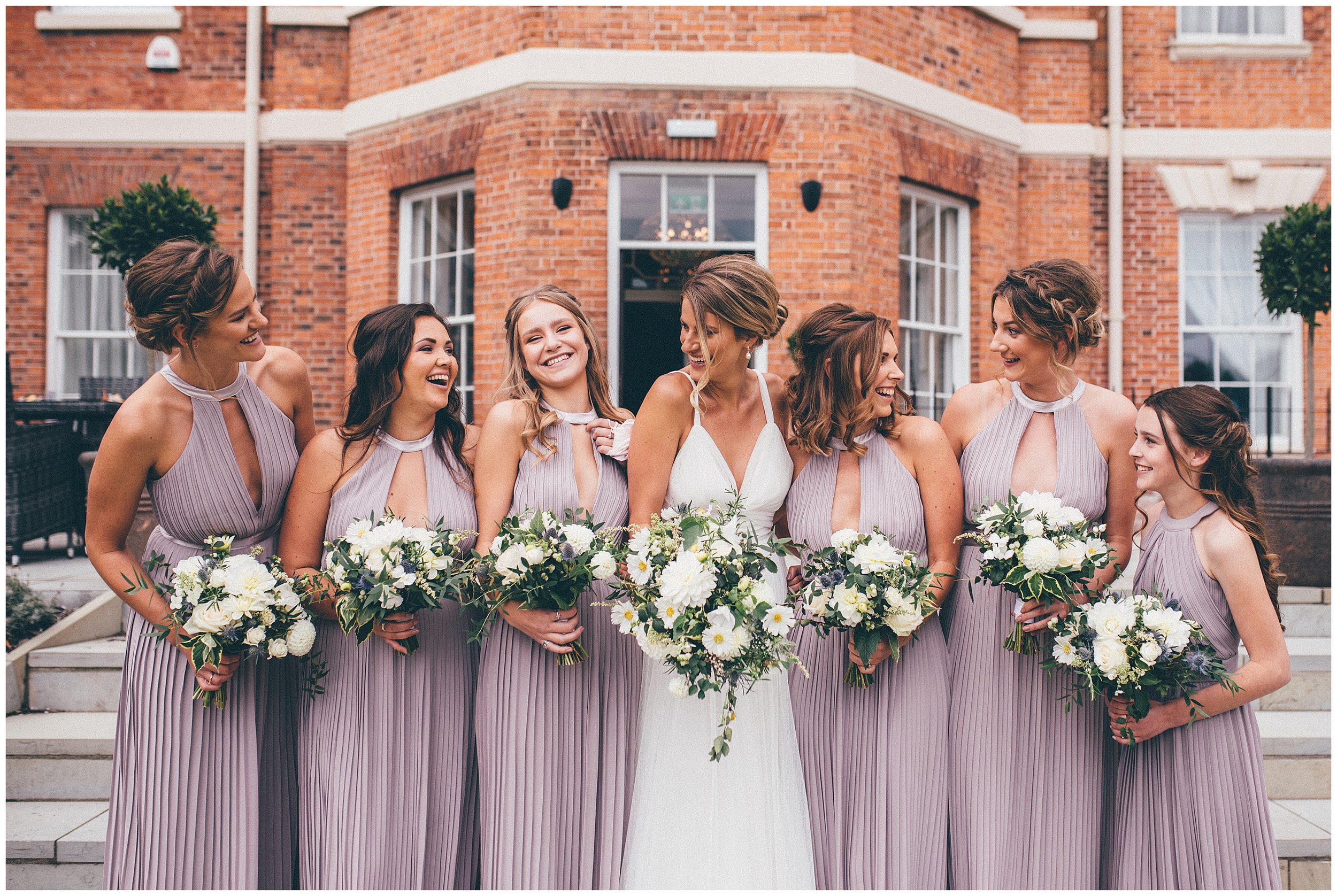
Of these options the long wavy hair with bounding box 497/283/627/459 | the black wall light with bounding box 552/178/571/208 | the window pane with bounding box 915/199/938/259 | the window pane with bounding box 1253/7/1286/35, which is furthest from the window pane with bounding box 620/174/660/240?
the window pane with bounding box 1253/7/1286/35

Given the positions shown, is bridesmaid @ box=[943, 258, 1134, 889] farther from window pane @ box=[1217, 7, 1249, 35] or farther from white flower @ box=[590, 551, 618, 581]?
window pane @ box=[1217, 7, 1249, 35]

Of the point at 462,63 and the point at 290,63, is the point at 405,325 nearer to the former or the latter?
the point at 462,63

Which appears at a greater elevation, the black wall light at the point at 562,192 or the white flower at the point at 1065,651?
the black wall light at the point at 562,192

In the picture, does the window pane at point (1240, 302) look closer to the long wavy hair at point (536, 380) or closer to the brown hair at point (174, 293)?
the long wavy hair at point (536, 380)

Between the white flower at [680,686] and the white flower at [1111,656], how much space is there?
1.24 meters

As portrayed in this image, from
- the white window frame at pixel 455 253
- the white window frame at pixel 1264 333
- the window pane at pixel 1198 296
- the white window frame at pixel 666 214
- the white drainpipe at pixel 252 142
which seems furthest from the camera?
the window pane at pixel 1198 296

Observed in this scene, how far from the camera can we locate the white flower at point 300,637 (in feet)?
9.14

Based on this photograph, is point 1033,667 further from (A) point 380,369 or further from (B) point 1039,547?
(A) point 380,369

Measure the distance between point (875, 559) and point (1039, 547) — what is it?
49cm

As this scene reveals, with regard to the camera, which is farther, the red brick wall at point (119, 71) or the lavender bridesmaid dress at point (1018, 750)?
the red brick wall at point (119, 71)

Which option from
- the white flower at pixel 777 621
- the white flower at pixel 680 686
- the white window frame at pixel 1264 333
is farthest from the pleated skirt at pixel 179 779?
the white window frame at pixel 1264 333

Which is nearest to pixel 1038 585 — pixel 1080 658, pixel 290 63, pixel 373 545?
pixel 1080 658

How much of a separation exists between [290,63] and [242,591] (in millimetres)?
8085

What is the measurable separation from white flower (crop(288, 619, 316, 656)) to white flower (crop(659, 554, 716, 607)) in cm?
118
